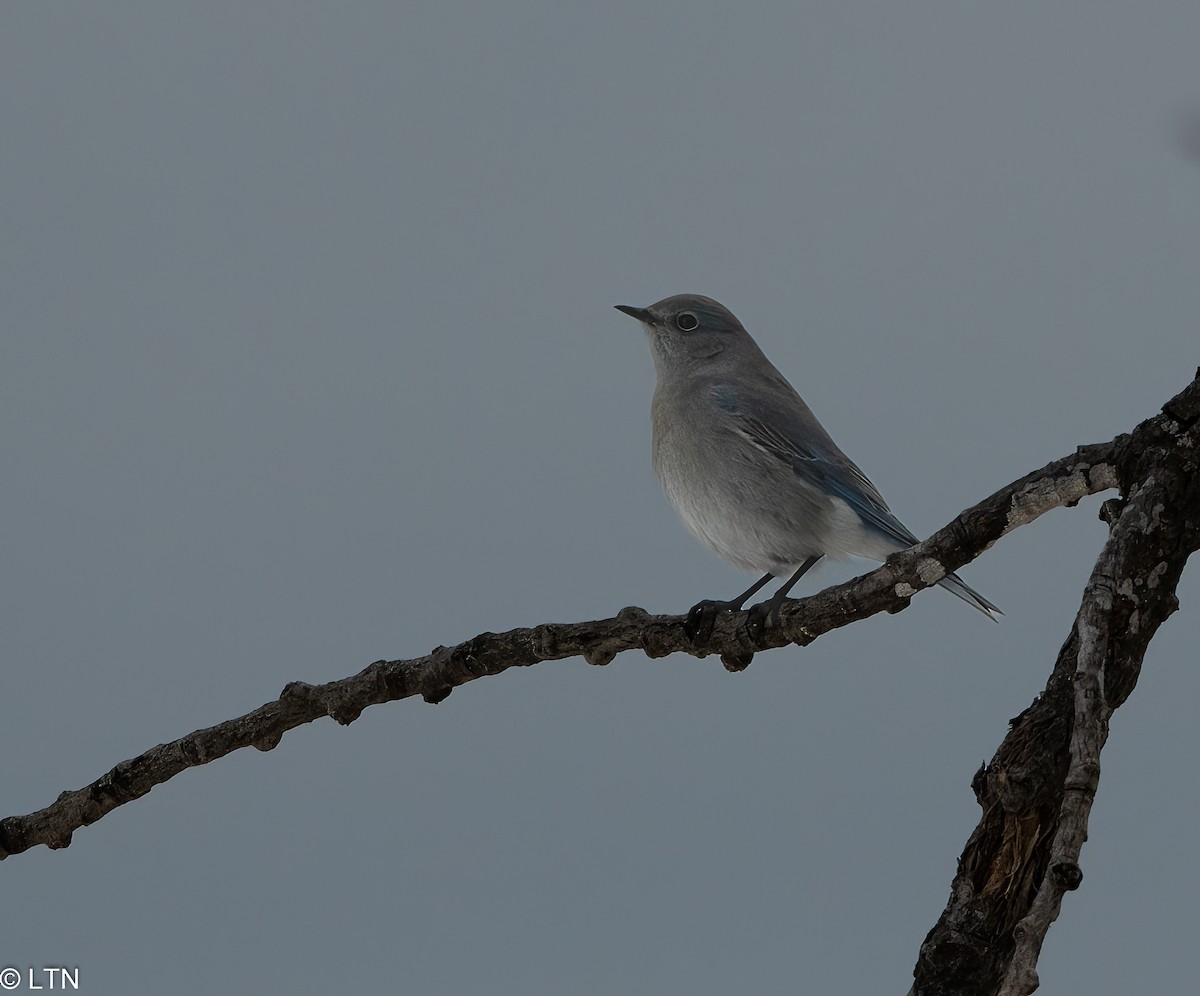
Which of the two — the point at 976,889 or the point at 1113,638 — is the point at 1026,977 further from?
the point at 1113,638

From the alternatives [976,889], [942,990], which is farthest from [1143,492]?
[942,990]

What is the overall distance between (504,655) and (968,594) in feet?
4.47

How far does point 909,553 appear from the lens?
279cm

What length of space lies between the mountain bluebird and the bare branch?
463 mm

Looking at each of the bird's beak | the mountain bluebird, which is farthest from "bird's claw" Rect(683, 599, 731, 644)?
the bird's beak

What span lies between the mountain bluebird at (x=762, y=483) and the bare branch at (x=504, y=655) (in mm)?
463

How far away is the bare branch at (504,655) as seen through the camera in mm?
2766

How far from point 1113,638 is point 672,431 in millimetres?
2103

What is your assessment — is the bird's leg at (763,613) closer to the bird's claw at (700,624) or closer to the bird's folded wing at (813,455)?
the bird's claw at (700,624)

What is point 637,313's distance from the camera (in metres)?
4.76

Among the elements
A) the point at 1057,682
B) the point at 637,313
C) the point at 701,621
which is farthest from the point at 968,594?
the point at 637,313

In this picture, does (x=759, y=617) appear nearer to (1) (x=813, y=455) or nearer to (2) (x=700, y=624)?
(2) (x=700, y=624)

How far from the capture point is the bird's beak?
4.75 m

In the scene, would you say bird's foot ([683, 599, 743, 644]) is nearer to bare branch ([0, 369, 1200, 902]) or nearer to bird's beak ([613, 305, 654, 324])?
bare branch ([0, 369, 1200, 902])
